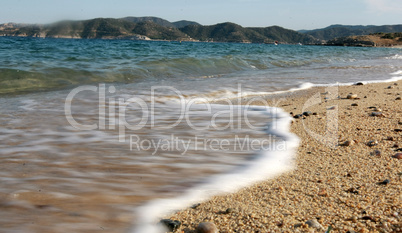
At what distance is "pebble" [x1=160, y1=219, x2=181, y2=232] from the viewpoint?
5.78 feet

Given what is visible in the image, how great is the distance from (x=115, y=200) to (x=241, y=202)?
791 mm

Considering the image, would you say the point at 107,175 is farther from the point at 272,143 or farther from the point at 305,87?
the point at 305,87

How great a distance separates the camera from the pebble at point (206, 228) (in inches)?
65.4

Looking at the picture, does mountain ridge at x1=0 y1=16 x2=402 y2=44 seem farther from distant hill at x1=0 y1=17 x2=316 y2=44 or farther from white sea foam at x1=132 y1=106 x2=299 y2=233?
white sea foam at x1=132 y1=106 x2=299 y2=233

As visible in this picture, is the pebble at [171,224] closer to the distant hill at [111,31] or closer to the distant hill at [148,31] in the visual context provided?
the distant hill at [148,31]

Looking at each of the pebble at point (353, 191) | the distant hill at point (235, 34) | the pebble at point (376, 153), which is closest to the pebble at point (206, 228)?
the pebble at point (353, 191)

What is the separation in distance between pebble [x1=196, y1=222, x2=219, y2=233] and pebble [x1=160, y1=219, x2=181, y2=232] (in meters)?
0.13

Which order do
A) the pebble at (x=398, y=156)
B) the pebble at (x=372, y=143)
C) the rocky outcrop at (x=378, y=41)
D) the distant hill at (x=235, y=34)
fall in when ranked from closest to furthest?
1. the pebble at (x=398, y=156)
2. the pebble at (x=372, y=143)
3. the rocky outcrop at (x=378, y=41)
4. the distant hill at (x=235, y=34)

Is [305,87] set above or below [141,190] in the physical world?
above

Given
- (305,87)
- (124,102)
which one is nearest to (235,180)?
(124,102)

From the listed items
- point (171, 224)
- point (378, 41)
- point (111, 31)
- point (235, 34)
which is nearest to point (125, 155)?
point (171, 224)

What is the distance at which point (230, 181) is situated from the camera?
2.42 metres

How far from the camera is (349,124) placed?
3959 millimetres

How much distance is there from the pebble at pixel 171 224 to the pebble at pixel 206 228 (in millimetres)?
129
